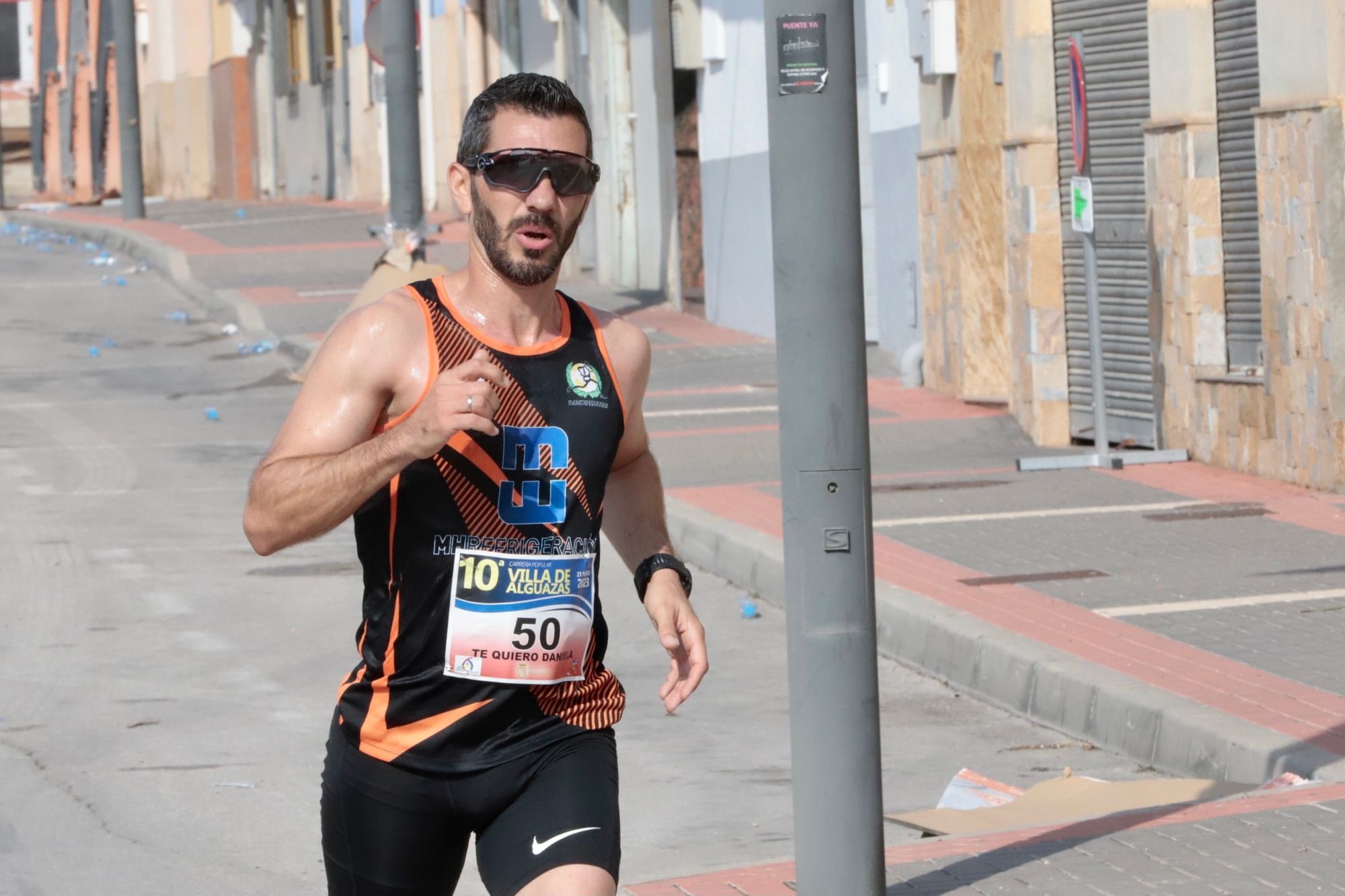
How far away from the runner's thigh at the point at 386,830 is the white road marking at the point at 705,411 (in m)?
12.0

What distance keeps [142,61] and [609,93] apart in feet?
99.3

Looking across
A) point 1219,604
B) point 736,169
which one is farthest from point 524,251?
point 736,169

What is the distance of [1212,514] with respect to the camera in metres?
11.2

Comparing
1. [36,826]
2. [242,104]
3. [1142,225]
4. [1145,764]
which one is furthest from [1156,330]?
[242,104]

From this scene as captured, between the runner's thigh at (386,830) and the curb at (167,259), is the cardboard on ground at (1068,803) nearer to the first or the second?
the runner's thigh at (386,830)

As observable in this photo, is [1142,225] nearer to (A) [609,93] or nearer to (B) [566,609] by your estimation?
(B) [566,609]

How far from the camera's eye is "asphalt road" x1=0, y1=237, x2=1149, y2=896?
6344mm

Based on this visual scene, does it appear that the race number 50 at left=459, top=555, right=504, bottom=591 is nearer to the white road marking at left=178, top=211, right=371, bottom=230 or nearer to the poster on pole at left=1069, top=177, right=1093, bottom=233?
the poster on pole at left=1069, top=177, right=1093, bottom=233

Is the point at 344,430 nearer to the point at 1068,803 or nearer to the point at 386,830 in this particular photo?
the point at 386,830

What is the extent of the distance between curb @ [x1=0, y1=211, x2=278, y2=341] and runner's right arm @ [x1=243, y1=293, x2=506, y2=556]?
17.6m

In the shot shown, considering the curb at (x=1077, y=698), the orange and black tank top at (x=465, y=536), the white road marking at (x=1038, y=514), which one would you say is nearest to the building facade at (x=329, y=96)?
the white road marking at (x=1038, y=514)

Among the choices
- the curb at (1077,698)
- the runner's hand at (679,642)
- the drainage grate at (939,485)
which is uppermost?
the runner's hand at (679,642)

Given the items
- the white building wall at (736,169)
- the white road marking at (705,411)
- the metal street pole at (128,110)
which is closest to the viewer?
the white road marking at (705,411)

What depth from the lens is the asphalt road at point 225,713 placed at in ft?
20.8
